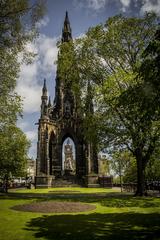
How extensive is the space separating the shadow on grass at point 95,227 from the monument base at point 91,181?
1382 inches

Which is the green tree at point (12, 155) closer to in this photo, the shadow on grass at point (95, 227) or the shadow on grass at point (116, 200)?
the shadow on grass at point (116, 200)

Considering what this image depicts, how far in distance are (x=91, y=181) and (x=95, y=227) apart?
38.6 meters

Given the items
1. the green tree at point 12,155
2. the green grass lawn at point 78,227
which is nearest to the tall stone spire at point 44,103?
the green tree at point 12,155

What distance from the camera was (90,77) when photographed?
28.7 meters

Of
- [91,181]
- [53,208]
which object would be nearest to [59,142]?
[91,181]

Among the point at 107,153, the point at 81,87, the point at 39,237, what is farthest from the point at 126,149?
the point at 39,237

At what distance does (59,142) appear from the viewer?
58344 millimetres

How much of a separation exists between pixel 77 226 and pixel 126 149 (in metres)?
17.6

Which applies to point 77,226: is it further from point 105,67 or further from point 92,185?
point 92,185

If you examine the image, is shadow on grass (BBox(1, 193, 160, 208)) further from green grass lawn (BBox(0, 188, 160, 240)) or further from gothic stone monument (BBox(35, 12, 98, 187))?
gothic stone monument (BBox(35, 12, 98, 187))

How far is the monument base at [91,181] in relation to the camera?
47.4m

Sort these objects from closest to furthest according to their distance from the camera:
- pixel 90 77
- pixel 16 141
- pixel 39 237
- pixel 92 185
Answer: pixel 39 237 → pixel 90 77 → pixel 16 141 → pixel 92 185

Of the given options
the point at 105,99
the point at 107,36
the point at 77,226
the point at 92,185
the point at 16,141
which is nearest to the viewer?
the point at 77,226

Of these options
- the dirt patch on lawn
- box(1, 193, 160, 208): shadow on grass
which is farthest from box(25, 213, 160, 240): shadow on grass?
box(1, 193, 160, 208): shadow on grass
